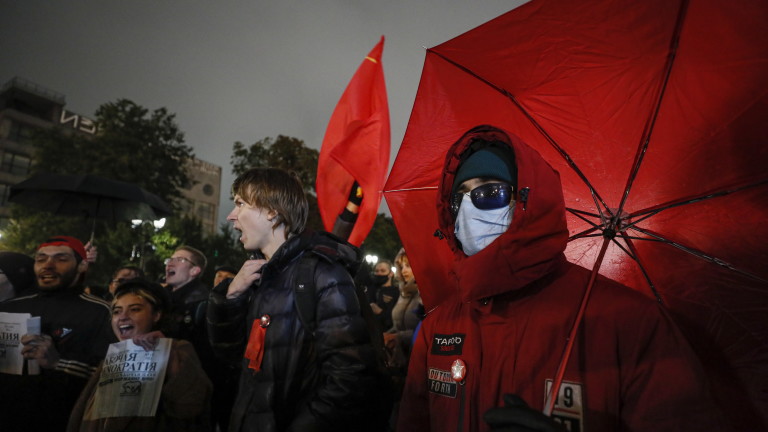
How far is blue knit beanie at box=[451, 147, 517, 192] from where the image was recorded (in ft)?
6.07

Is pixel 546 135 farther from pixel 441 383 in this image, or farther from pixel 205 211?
pixel 205 211

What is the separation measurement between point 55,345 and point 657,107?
182 inches

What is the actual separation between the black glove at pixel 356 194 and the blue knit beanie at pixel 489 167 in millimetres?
3404

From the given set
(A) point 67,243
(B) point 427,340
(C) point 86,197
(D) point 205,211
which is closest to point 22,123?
(D) point 205,211

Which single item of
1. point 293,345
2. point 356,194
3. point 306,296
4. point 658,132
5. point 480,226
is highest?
point 356,194

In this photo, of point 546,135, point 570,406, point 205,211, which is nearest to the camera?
point 570,406

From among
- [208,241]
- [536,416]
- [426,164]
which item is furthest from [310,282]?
[208,241]

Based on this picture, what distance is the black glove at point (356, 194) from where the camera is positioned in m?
5.36

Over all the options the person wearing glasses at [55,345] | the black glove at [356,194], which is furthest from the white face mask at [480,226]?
the black glove at [356,194]

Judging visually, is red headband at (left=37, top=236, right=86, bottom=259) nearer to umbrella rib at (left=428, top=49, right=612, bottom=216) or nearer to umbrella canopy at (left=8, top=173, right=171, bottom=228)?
umbrella canopy at (left=8, top=173, right=171, bottom=228)

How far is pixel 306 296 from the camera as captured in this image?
220 cm

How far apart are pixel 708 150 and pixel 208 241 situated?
117 ft

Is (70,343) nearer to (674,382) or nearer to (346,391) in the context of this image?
(346,391)

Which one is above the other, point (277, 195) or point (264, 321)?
point (277, 195)
